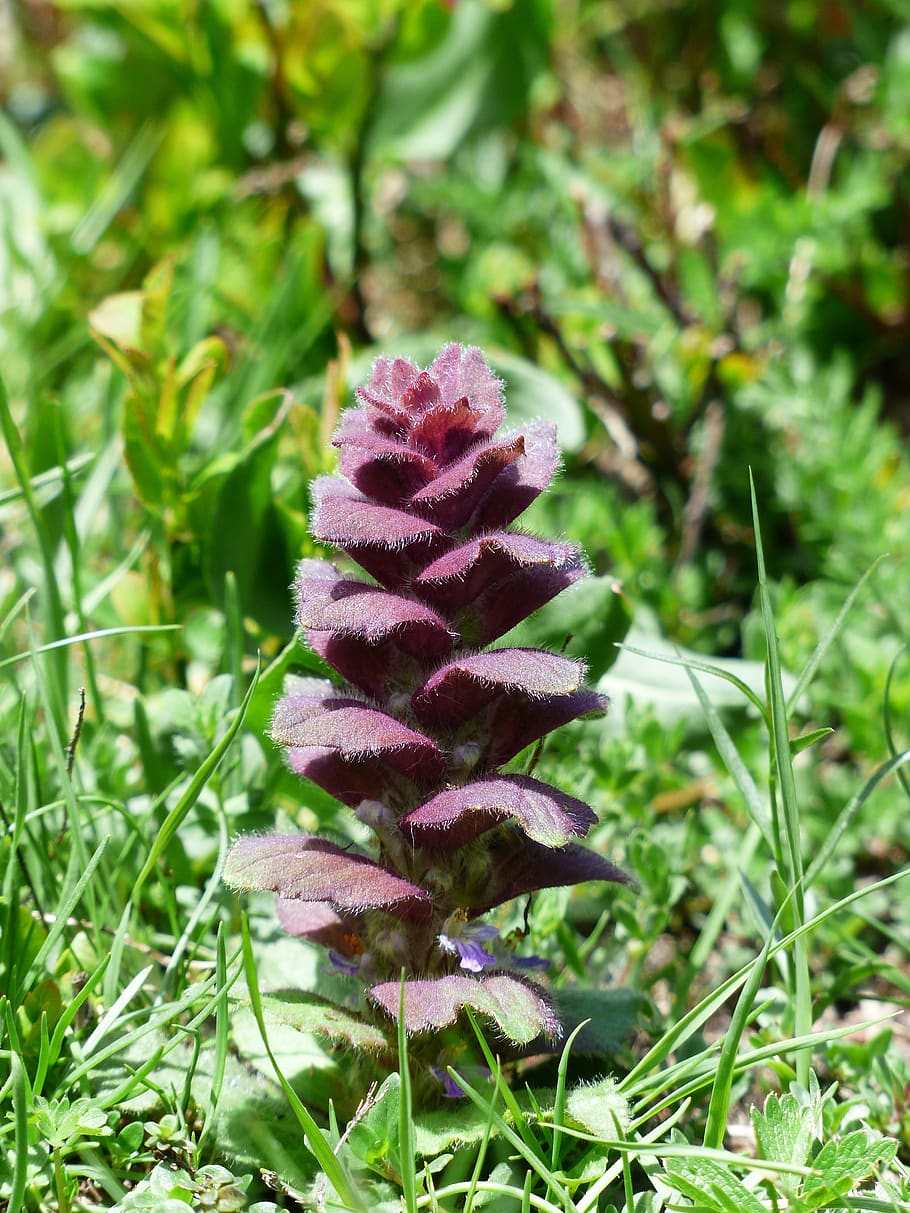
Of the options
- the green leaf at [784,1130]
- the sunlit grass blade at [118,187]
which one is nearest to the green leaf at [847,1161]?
the green leaf at [784,1130]

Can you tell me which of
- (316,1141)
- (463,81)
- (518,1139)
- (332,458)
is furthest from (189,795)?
(463,81)

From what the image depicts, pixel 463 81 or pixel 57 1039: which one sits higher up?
pixel 463 81

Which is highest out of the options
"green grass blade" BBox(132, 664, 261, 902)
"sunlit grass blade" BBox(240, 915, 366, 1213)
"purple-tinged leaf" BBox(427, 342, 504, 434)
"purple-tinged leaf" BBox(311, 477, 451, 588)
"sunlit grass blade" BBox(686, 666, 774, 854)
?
"purple-tinged leaf" BBox(427, 342, 504, 434)

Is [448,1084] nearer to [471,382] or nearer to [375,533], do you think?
[375,533]

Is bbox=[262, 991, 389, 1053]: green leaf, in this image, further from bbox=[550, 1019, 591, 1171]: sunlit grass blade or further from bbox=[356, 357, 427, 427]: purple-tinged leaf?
bbox=[356, 357, 427, 427]: purple-tinged leaf

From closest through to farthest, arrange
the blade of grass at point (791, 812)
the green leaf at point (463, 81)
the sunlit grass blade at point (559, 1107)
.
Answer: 1. the sunlit grass blade at point (559, 1107)
2. the blade of grass at point (791, 812)
3. the green leaf at point (463, 81)

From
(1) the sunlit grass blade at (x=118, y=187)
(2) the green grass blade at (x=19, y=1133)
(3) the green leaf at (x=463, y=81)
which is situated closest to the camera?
(2) the green grass blade at (x=19, y=1133)

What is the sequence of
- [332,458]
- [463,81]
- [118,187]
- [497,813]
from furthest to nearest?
[463,81] → [118,187] → [332,458] → [497,813]

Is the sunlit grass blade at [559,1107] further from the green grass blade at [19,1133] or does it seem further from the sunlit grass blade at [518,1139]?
the green grass blade at [19,1133]

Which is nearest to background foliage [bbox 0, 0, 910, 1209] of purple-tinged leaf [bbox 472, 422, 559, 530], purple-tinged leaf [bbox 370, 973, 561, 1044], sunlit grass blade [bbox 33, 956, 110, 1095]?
sunlit grass blade [bbox 33, 956, 110, 1095]
